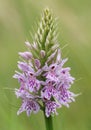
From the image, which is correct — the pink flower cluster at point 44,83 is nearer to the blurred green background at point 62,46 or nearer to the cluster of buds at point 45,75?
the cluster of buds at point 45,75

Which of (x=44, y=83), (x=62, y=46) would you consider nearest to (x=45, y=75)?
(x=44, y=83)

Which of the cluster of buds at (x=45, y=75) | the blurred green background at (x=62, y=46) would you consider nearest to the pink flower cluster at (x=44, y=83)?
the cluster of buds at (x=45, y=75)

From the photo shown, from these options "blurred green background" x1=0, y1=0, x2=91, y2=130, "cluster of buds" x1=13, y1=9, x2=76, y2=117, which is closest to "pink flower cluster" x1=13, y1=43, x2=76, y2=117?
"cluster of buds" x1=13, y1=9, x2=76, y2=117

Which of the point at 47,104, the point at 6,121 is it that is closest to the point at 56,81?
the point at 47,104

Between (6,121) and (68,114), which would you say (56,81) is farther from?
(68,114)

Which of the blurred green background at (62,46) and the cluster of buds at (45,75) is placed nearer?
the cluster of buds at (45,75)

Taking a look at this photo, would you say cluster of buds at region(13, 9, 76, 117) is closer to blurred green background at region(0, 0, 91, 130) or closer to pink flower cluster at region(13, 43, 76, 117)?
pink flower cluster at region(13, 43, 76, 117)
